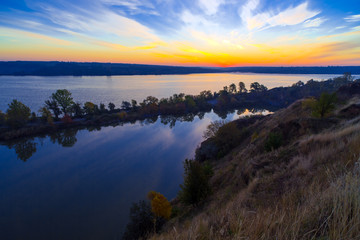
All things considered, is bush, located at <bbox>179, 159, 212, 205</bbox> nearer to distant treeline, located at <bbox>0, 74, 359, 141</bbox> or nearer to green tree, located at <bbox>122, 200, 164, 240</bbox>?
green tree, located at <bbox>122, 200, 164, 240</bbox>

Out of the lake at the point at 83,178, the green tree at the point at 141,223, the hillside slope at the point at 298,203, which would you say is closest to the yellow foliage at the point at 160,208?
the green tree at the point at 141,223

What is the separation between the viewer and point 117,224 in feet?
50.3

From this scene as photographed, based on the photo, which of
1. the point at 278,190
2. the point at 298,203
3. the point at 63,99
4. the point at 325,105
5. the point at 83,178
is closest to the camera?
the point at 298,203

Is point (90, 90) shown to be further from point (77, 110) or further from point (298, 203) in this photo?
point (298, 203)

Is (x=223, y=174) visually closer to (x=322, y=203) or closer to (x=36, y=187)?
(x=322, y=203)

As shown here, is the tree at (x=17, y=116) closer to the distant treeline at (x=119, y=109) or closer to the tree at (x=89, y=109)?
the distant treeline at (x=119, y=109)

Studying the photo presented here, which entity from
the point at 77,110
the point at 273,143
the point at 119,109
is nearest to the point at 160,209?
the point at 273,143

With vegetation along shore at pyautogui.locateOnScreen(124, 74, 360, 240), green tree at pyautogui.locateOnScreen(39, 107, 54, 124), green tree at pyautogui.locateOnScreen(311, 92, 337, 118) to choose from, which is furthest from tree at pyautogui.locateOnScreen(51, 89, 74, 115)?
green tree at pyautogui.locateOnScreen(311, 92, 337, 118)

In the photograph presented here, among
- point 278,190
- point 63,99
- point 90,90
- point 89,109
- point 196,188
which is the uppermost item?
point 278,190

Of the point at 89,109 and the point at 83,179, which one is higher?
the point at 89,109

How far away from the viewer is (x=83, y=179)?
22047 millimetres

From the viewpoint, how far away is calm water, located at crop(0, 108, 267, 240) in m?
15.5

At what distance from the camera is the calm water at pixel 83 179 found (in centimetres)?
1548

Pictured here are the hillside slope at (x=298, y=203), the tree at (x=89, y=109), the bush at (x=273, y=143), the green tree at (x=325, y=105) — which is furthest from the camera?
the tree at (x=89, y=109)
